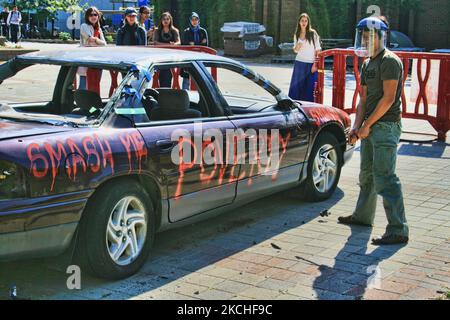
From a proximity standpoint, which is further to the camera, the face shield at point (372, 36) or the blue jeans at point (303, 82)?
the blue jeans at point (303, 82)

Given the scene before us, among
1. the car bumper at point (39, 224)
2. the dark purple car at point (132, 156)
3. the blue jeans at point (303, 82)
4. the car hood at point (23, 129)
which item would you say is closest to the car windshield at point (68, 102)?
the dark purple car at point (132, 156)

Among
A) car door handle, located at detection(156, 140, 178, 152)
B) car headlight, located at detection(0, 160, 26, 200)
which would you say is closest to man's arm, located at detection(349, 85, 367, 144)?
car door handle, located at detection(156, 140, 178, 152)

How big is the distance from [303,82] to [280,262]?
7.33 m

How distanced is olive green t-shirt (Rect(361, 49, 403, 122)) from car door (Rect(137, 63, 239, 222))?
119cm

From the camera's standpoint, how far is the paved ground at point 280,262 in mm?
4695

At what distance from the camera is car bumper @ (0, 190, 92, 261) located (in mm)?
4172

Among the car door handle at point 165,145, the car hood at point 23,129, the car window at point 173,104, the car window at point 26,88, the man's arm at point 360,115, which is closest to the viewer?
the car hood at point 23,129

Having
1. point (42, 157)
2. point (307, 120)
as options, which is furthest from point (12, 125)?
point (307, 120)

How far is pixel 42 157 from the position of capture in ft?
14.1

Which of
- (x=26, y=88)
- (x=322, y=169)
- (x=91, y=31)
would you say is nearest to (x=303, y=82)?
(x=91, y=31)

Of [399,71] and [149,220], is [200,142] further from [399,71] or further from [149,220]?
[399,71]

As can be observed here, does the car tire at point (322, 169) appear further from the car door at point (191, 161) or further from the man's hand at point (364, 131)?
the car door at point (191, 161)

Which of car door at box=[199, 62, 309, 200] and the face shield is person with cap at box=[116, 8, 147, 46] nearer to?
car door at box=[199, 62, 309, 200]
